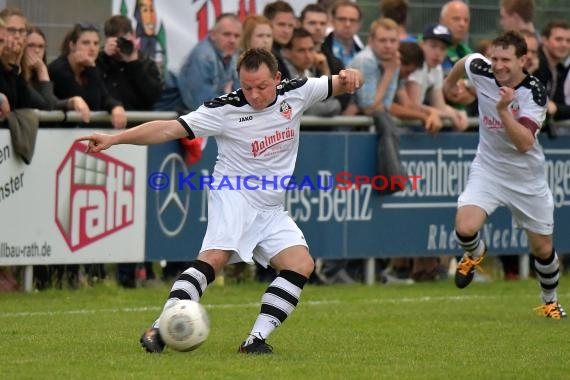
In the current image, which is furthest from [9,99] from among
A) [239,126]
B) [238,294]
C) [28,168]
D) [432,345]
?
[432,345]

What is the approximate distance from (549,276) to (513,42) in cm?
207

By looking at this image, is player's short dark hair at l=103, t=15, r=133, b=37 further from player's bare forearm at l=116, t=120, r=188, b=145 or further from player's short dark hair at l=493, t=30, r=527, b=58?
player's bare forearm at l=116, t=120, r=188, b=145

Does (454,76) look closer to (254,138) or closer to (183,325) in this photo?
(254,138)

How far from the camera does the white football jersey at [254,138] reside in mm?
9469

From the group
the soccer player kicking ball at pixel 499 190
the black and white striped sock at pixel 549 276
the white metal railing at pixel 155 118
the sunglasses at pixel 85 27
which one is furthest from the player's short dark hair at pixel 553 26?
the sunglasses at pixel 85 27

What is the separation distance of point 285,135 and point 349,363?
64.8 inches

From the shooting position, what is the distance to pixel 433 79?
15.9m

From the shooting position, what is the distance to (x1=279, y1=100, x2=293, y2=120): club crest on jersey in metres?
9.62

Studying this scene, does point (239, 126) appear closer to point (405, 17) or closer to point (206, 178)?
point (206, 178)

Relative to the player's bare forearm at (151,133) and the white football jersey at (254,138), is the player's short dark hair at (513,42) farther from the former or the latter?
the player's bare forearm at (151,133)

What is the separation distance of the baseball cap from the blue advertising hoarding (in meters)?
1.08

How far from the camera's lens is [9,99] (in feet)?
42.1

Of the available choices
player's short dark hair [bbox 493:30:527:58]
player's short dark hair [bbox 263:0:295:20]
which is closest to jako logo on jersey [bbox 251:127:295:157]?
player's short dark hair [bbox 493:30:527:58]

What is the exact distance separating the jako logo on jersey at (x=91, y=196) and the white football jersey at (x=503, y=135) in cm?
339
